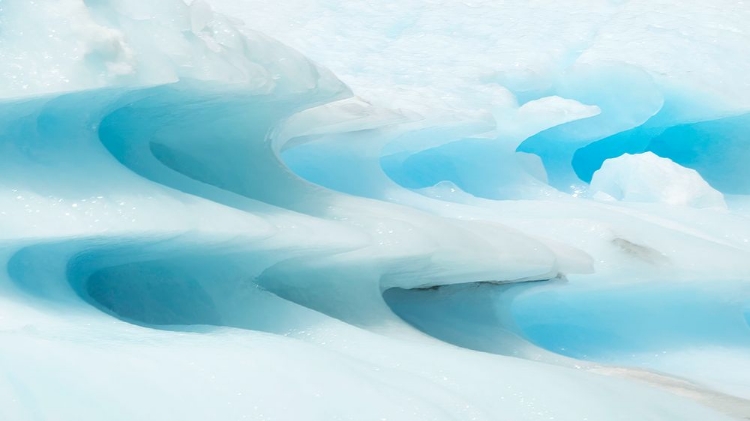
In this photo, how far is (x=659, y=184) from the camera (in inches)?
125

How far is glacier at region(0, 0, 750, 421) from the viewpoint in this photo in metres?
1.23

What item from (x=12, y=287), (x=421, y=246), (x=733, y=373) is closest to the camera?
(x=12, y=287)

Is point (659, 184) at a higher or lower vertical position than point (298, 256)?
lower

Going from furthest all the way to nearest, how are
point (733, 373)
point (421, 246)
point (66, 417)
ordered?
1. point (733, 373)
2. point (421, 246)
3. point (66, 417)

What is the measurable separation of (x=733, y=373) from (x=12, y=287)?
64.0 inches

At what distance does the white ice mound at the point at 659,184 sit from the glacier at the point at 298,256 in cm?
1

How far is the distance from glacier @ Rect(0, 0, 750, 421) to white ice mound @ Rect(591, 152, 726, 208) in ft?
0.03

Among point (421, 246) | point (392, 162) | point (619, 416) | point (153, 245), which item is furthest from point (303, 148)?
point (619, 416)

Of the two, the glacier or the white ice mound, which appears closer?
the glacier

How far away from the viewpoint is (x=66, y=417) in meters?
1.02

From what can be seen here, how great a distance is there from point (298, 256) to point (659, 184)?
6.23 ft

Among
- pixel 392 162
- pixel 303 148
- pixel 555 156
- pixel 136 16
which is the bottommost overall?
pixel 555 156

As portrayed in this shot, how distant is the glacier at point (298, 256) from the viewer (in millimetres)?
1229

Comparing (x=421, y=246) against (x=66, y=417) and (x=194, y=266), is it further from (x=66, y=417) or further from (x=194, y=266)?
(x=66, y=417)
